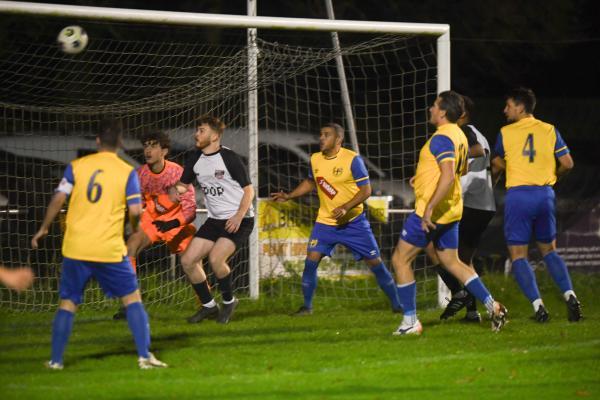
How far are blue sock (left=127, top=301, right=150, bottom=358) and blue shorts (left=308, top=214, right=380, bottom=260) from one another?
353cm

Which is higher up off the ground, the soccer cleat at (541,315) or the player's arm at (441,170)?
the player's arm at (441,170)

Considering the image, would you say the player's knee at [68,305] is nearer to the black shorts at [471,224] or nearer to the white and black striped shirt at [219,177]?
the white and black striped shirt at [219,177]

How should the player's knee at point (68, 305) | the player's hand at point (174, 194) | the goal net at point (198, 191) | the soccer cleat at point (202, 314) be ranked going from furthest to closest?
1. the goal net at point (198, 191)
2. the player's hand at point (174, 194)
3. the soccer cleat at point (202, 314)
4. the player's knee at point (68, 305)

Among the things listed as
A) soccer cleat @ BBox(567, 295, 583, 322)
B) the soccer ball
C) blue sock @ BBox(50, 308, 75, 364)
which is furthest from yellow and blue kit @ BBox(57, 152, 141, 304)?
soccer cleat @ BBox(567, 295, 583, 322)

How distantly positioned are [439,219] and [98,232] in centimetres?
303

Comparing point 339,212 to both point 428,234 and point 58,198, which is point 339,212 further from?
point 58,198

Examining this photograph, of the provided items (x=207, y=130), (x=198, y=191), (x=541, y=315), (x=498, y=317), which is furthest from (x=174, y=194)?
(x=541, y=315)

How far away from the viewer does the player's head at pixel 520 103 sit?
9739 mm

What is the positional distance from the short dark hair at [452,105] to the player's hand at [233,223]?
220 centimetres

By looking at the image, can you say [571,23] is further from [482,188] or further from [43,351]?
→ [43,351]

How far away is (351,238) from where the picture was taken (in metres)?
10.6

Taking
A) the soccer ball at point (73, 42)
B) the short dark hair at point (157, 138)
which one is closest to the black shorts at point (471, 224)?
the short dark hair at point (157, 138)

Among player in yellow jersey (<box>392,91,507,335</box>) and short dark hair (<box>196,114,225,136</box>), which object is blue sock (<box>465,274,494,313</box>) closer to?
player in yellow jersey (<box>392,91,507,335</box>)

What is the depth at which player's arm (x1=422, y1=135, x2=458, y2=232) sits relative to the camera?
8.48m
